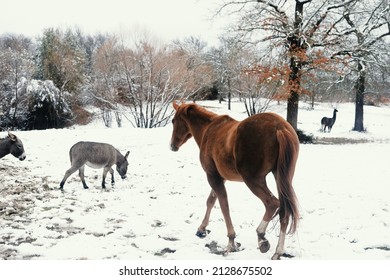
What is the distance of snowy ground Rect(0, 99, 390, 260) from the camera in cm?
368

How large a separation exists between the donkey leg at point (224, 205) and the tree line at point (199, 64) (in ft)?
7.10

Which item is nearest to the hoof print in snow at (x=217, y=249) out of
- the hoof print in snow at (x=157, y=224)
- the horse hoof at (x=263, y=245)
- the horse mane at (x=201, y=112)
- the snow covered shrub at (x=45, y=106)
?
the horse hoof at (x=263, y=245)

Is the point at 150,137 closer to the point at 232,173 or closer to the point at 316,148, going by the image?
the point at 316,148

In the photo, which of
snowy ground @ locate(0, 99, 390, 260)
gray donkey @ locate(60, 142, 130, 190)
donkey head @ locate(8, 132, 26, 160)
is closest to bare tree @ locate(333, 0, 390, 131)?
snowy ground @ locate(0, 99, 390, 260)

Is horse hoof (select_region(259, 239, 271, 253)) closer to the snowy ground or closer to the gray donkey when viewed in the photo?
the snowy ground

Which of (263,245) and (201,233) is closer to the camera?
(263,245)

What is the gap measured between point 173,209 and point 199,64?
4175 millimetres

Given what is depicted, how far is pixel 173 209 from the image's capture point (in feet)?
17.3

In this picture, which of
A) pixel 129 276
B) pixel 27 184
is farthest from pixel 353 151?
pixel 27 184

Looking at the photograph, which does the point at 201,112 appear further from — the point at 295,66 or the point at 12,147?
the point at 12,147

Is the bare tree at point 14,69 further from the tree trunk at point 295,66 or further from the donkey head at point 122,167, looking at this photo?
the tree trunk at point 295,66

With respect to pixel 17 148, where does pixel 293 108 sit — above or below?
above

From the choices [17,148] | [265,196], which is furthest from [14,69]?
[265,196]

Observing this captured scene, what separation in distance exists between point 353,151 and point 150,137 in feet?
20.7
